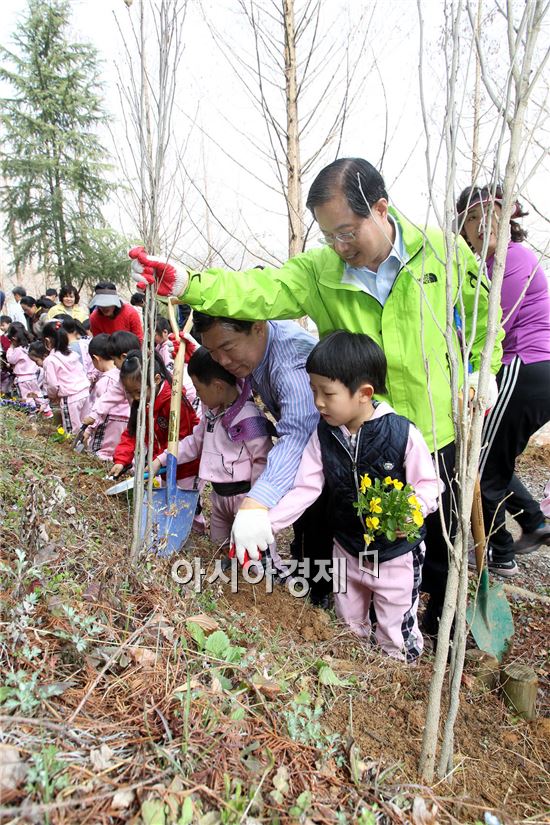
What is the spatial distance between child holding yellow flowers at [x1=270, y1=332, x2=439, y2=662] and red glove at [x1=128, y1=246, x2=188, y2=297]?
1.96 feet

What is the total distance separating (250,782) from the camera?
3.92 feet

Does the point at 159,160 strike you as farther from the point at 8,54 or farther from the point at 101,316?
the point at 8,54

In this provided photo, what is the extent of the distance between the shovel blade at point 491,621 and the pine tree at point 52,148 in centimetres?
1653

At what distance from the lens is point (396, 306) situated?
2053mm

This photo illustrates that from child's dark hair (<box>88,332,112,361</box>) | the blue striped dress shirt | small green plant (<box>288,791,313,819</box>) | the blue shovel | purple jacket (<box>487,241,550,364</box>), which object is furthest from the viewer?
child's dark hair (<box>88,332,112,361</box>)

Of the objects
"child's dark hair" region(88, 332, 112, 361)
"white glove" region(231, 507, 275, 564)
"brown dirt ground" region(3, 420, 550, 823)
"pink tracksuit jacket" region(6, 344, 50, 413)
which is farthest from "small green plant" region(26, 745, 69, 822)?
"pink tracksuit jacket" region(6, 344, 50, 413)

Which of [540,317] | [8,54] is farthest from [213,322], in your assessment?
[8,54]

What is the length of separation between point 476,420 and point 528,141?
69 cm

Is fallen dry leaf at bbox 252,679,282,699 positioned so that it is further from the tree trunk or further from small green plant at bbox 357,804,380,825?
the tree trunk

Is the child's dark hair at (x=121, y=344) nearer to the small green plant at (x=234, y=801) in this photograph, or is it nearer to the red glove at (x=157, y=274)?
the red glove at (x=157, y=274)

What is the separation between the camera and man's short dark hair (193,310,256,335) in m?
2.27

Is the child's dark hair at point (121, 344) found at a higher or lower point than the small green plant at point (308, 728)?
higher

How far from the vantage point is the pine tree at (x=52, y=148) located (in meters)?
16.0

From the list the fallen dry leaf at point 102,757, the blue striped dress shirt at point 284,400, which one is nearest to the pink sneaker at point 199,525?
the blue striped dress shirt at point 284,400
